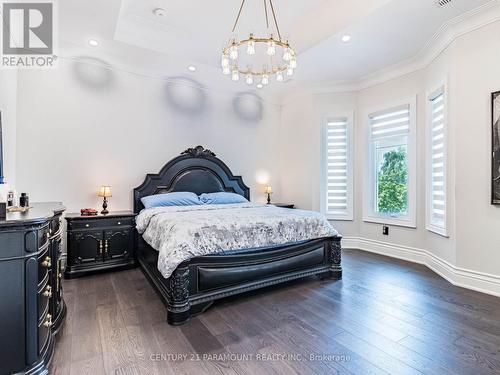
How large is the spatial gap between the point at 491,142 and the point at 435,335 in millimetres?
2204

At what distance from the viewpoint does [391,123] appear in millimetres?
4551

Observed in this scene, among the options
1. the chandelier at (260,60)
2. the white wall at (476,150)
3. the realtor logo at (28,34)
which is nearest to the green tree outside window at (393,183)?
the white wall at (476,150)

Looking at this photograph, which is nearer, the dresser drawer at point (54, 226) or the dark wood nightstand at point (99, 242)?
the dresser drawer at point (54, 226)

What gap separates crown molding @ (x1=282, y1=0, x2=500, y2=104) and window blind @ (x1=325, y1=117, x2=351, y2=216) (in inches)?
24.3

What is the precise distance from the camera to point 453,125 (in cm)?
331

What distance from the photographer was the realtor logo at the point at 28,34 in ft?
9.40

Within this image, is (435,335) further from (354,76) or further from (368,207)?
(354,76)

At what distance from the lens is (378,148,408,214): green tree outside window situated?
4.43 m

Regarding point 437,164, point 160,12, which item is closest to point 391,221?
point 437,164

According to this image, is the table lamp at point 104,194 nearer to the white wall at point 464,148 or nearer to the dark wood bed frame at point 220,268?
the dark wood bed frame at point 220,268

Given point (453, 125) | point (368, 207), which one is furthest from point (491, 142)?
point (368, 207)

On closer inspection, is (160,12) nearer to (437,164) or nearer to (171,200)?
(171,200)

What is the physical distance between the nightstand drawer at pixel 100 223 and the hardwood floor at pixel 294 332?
0.75 meters

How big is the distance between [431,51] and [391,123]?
44.8 inches
